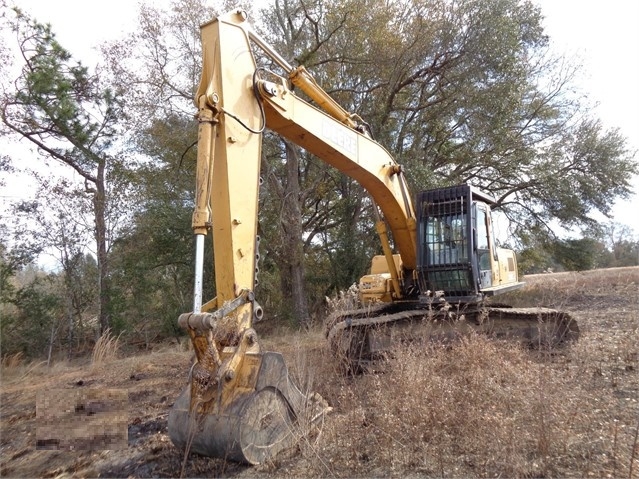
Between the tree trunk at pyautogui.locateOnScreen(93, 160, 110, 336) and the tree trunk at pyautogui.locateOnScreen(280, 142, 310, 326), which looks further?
the tree trunk at pyautogui.locateOnScreen(280, 142, 310, 326)

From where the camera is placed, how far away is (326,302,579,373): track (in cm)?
606

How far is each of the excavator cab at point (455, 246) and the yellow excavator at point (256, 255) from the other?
0.05ft

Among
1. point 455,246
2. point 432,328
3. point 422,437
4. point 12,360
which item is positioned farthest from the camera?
point 12,360

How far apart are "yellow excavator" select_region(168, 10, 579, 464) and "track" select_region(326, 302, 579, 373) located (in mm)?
19

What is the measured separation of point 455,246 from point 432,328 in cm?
125

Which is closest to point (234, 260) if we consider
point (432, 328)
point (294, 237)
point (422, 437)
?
point (422, 437)

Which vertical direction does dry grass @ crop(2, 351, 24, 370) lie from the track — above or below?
below

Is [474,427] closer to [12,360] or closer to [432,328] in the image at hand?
[432,328]

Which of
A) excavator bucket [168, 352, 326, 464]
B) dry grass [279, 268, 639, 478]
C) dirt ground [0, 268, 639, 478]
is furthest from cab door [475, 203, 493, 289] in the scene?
excavator bucket [168, 352, 326, 464]

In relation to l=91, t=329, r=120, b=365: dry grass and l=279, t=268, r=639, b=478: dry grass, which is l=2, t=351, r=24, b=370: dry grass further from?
l=279, t=268, r=639, b=478: dry grass

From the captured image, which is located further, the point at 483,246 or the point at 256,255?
the point at 483,246

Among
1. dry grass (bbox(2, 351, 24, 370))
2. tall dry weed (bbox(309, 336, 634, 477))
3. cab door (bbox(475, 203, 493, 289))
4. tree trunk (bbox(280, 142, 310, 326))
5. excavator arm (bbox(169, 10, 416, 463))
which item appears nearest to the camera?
tall dry weed (bbox(309, 336, 634, 477))

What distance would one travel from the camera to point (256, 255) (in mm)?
4277

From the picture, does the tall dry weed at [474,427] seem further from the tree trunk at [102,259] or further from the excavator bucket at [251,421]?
the tree trunk at [102,259]
